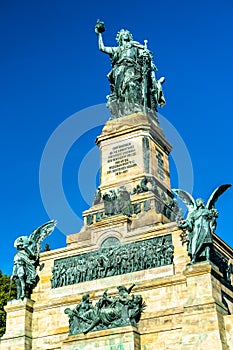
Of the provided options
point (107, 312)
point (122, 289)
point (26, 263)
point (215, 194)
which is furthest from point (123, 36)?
point (107, 312)

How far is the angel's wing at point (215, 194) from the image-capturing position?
75.3 ft

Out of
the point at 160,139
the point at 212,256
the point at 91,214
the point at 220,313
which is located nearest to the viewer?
the point at 220,313

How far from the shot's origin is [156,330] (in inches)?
867

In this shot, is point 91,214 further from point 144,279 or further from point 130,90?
point 130,90

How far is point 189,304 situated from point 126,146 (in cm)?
1019

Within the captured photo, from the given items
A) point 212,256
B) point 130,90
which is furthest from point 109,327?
point 130,90

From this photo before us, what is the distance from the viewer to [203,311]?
20953 millimetres

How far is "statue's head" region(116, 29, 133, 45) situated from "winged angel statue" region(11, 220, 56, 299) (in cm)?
1244

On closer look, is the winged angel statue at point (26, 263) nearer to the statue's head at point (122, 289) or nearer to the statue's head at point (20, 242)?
the statue's head at point (20, 242)

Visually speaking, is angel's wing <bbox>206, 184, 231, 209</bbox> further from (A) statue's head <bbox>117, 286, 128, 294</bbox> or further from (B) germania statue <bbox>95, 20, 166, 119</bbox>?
(B) germania statue <bbox>95, 20, 166, 119</bbox>

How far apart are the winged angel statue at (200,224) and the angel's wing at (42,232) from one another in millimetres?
6831

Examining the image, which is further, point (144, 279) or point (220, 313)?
point (144, 279)

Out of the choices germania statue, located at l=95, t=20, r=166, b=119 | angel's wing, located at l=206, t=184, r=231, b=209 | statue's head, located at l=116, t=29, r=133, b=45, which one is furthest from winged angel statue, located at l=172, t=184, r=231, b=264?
statue's head, located at l=116, t=29, r=133, b=45

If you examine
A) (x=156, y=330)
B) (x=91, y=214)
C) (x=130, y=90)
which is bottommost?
(x=156, y=330)
